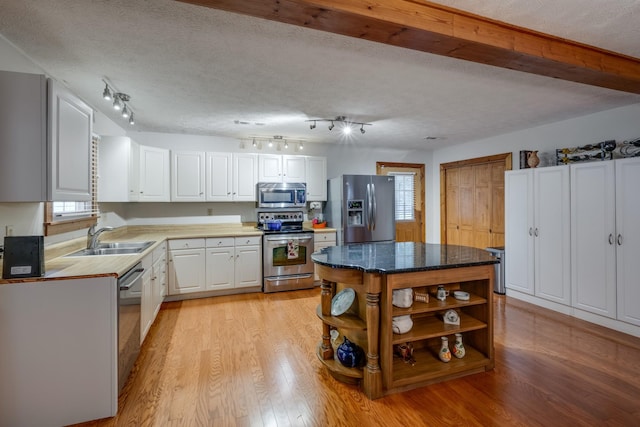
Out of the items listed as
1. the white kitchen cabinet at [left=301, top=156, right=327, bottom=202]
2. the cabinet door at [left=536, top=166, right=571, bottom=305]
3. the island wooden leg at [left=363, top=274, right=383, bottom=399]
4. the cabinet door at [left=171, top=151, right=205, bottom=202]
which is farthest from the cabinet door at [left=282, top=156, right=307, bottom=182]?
the cabinet door at [left=536, top=166, right=571, bottom=305]

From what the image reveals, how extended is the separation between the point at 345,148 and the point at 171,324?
3829 millimetres

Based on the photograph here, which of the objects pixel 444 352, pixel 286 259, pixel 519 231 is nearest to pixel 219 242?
pixel 286 259

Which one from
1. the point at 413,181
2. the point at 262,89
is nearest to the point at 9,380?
the point at 262,89

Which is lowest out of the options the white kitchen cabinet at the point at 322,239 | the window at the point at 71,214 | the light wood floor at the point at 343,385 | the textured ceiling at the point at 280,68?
the light wood floor at the point at 343,385

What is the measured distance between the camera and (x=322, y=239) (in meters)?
4.71

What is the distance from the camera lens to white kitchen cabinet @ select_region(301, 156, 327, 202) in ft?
16.2

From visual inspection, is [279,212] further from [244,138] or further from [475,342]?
[475,342]

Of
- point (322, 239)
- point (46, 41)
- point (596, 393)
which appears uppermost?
point (46, 41)

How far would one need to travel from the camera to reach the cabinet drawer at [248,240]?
4.22 meters

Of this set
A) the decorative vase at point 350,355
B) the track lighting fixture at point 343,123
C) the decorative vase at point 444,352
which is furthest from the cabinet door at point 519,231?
the decorative vase at point 350,355

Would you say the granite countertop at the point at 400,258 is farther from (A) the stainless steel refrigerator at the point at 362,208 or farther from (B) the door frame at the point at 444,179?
(B) the door frame at the point at 444,179

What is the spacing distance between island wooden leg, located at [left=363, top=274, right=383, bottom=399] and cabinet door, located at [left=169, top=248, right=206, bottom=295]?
275 cm

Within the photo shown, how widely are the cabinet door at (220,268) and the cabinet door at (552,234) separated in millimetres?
3964

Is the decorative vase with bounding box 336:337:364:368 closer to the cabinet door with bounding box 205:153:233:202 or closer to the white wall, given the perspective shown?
the cabinet door with bounding box 205:153:233:202
